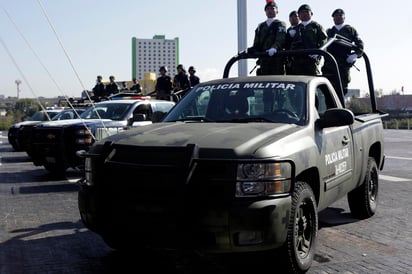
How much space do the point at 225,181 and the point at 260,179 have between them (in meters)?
0.27

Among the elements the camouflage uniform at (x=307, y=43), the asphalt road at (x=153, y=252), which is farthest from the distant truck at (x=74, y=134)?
the camouflage uniform at (x=307, y=43)

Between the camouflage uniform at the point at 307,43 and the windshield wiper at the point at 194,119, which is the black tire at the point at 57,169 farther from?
the windshield wiper at the point at 194,119

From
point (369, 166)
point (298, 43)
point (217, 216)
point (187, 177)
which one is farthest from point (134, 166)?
point (298, 43)

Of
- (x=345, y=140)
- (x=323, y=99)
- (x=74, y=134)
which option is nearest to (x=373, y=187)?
(x=345, y=140)

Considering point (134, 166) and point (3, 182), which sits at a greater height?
point (134, 166)

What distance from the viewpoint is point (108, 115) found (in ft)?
38.5

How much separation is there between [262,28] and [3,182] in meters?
6.15

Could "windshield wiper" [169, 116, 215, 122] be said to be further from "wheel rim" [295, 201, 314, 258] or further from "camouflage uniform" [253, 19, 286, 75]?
"camouflage uniform" [253, 19, 286, 75]

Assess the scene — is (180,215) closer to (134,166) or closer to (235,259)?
(134,166)

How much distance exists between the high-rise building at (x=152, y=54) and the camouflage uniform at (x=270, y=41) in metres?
16.2

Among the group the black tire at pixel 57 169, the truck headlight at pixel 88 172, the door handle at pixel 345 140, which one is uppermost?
the door handle at pixel 345 140

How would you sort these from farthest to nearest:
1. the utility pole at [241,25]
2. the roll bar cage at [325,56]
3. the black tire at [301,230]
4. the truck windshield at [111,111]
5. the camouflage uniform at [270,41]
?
the utility pole at [241,25], the truck windshield at [111,111], the camouflage uniform at [270,41], the roll bar cage at [325,56], the black tire at [301,230]

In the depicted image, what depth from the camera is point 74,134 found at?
10.5 metres

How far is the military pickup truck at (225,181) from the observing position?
12.6ft
